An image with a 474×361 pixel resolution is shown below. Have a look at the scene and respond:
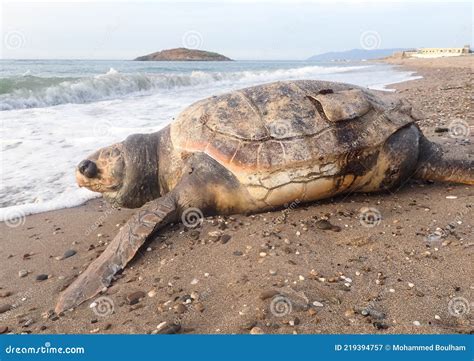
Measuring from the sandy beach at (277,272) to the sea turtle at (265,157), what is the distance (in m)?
0.17

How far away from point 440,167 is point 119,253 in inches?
129

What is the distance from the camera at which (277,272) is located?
2834mm

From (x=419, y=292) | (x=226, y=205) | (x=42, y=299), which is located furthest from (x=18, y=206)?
(x=419, y=292)

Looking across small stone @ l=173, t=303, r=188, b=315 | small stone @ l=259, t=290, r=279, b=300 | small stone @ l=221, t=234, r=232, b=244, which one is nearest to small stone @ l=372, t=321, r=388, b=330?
small stone @ l=259, t=290, r=279, b=300

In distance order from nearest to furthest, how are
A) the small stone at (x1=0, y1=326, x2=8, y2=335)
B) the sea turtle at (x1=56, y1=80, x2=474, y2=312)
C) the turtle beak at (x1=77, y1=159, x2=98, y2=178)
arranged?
the small stone at (x1=0, y1=326, x2=8, y2=335) → the sea turtle at (x1=56, y1=80, x2=474, y2=312) → the turtle beak at (x1=77, y1=159, x2=98, y2=178)

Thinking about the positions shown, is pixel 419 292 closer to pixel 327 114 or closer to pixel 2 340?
pixel 327 114

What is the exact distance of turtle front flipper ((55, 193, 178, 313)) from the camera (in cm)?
294

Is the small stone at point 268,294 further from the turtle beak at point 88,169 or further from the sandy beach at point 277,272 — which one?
the turtle beak at point 88,169

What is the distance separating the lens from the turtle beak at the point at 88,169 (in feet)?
13.8

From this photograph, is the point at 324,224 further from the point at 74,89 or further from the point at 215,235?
the point at 74,89

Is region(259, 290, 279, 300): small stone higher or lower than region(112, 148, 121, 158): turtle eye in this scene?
lower

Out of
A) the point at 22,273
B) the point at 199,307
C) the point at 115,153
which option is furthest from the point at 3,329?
the point at 115,153

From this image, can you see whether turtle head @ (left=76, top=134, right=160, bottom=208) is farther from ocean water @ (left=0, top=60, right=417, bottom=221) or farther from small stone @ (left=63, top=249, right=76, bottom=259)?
ocean water @ (left=0, top=60, right=417, bottom=221)

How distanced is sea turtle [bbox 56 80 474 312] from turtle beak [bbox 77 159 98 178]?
0.01 m
